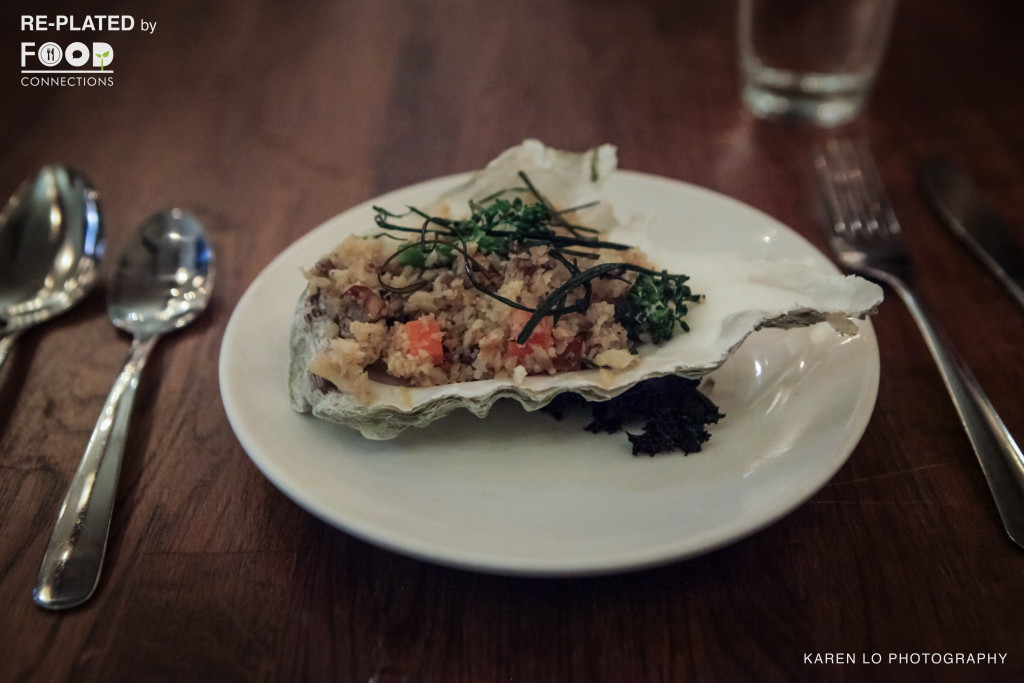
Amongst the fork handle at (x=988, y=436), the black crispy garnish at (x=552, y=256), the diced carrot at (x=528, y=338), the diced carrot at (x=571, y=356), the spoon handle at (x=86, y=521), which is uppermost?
the black crispy garnish at (x=552, y=256)

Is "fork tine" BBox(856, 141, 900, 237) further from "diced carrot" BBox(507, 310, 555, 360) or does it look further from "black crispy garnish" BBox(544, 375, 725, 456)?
"diced carrot" BBox(507, 310, 555, 360)

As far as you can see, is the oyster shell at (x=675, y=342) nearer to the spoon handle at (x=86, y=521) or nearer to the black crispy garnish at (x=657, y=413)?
the black crispy garnish at (x=657, y=413)

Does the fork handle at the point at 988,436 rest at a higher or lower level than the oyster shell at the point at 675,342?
lower

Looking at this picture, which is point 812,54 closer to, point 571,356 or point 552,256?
point 552,256

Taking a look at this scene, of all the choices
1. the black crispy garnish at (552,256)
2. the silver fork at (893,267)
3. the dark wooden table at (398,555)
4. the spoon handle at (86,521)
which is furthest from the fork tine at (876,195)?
the spoon handle at (86,521)

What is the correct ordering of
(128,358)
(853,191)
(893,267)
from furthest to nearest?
1. (853,191)
2. (893,267)
3. (128,358)

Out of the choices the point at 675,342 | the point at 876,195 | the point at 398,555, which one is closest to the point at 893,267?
the point at 876,195

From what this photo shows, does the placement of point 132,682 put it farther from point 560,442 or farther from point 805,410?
point 805,410
